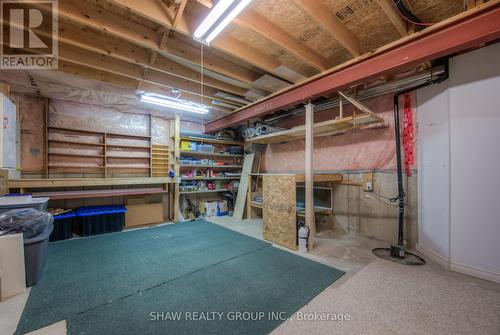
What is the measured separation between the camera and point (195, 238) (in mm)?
3850

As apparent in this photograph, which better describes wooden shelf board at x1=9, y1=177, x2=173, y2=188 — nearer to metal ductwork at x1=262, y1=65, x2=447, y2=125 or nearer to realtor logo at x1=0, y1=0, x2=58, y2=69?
realtor logo at x1=0, y1=0, x2=58, y2=69

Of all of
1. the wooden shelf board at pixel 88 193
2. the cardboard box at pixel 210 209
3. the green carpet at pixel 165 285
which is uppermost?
the wooden shelf board at pixel 88 193

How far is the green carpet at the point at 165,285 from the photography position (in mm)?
1692

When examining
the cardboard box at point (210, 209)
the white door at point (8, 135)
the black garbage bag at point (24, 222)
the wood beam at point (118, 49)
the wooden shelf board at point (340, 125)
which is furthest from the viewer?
the cardboard box at point (210, 209)

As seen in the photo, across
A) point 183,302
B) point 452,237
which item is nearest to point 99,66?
point 183,302

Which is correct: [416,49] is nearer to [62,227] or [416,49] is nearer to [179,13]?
[179,13]

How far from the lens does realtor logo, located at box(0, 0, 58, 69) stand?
206cm

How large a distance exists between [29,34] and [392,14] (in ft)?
13.8

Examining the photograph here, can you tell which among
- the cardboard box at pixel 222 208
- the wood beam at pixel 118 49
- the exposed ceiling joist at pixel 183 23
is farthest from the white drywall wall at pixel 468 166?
the cardboard box at pixel 222 208

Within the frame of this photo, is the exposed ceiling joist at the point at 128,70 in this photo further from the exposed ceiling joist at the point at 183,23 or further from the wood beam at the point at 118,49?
the exposed ceiling joist at the point at 183,23

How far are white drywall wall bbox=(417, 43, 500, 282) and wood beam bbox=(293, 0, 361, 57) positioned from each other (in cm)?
131

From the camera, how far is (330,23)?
2.21 metres

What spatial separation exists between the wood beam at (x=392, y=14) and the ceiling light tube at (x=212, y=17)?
1402 millimetres

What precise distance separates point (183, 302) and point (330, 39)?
11.6 ft
